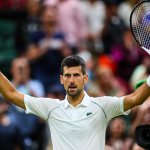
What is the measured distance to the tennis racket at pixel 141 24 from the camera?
24.6 ft

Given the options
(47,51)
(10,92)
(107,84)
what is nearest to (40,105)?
(10,92)

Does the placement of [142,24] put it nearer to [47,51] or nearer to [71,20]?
[47,51]

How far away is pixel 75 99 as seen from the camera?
7.91 m

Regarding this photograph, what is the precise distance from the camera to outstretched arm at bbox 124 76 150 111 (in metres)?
7.55

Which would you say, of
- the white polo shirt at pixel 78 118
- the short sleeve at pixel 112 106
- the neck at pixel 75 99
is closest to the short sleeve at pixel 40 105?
the white polo shirt at pixel 78 118

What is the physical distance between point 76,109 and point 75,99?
0.31ft

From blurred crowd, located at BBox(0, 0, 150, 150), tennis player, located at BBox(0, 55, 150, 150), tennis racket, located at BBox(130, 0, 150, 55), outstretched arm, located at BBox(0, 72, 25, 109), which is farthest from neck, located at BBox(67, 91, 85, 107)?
blurred crowd, located at BBox(0, 0, 150, 150)

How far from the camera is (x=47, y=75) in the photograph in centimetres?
1352

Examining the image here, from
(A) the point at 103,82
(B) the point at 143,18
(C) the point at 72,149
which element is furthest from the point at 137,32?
(A) the point at 103,82

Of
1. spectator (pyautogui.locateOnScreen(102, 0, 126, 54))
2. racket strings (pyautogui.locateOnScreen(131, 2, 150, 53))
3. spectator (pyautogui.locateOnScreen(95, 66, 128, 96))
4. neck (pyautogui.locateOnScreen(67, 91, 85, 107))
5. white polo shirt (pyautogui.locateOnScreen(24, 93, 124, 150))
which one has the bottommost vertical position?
spectator (pyautogui.locateOnScreen(95, 66, 128, 96))

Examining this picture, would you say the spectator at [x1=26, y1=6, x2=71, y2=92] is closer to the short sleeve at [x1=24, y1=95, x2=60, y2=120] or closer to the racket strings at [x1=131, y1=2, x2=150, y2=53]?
the short sleeve at [x1=24, y1=95, x2=60, y2=120]

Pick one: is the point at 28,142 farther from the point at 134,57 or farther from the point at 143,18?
the point at 143,18

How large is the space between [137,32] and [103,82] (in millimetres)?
5583

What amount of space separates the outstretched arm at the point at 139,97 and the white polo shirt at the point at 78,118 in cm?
7
